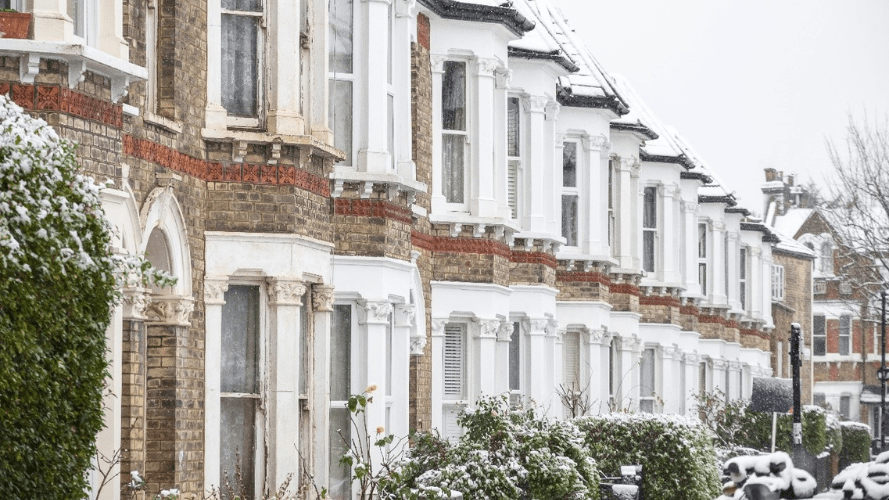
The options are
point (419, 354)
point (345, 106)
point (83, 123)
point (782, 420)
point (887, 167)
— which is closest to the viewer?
point (83, 123)

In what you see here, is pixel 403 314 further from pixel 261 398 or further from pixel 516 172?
pixel 516 172

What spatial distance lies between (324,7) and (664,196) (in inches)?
816

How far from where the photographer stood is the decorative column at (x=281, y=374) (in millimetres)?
14555

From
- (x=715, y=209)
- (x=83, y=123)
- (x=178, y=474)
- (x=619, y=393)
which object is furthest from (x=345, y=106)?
(x=715, y=209)

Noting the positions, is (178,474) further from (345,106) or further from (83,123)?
(345,106)

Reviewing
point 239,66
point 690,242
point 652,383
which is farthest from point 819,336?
point 239,66

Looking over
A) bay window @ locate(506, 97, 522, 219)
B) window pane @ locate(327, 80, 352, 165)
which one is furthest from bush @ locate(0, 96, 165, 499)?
bay window @ locate(506, 97, 522, 219)

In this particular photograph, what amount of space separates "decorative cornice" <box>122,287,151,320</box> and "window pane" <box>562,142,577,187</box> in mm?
16190

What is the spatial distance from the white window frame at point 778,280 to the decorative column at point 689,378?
1840cm

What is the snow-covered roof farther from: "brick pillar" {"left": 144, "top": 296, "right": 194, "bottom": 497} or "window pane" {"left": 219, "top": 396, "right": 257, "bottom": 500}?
"brick pillar" {"left": 144, "top": 296, "right": 194, "bottom": 497}

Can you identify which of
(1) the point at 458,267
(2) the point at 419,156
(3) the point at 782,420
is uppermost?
(2) the point at 419,156

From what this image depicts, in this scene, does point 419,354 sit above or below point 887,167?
below

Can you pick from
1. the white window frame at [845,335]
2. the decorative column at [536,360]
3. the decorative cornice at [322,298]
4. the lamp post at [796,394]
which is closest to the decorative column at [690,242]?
the decorative column at [536,360]

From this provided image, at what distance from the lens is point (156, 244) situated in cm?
1371
